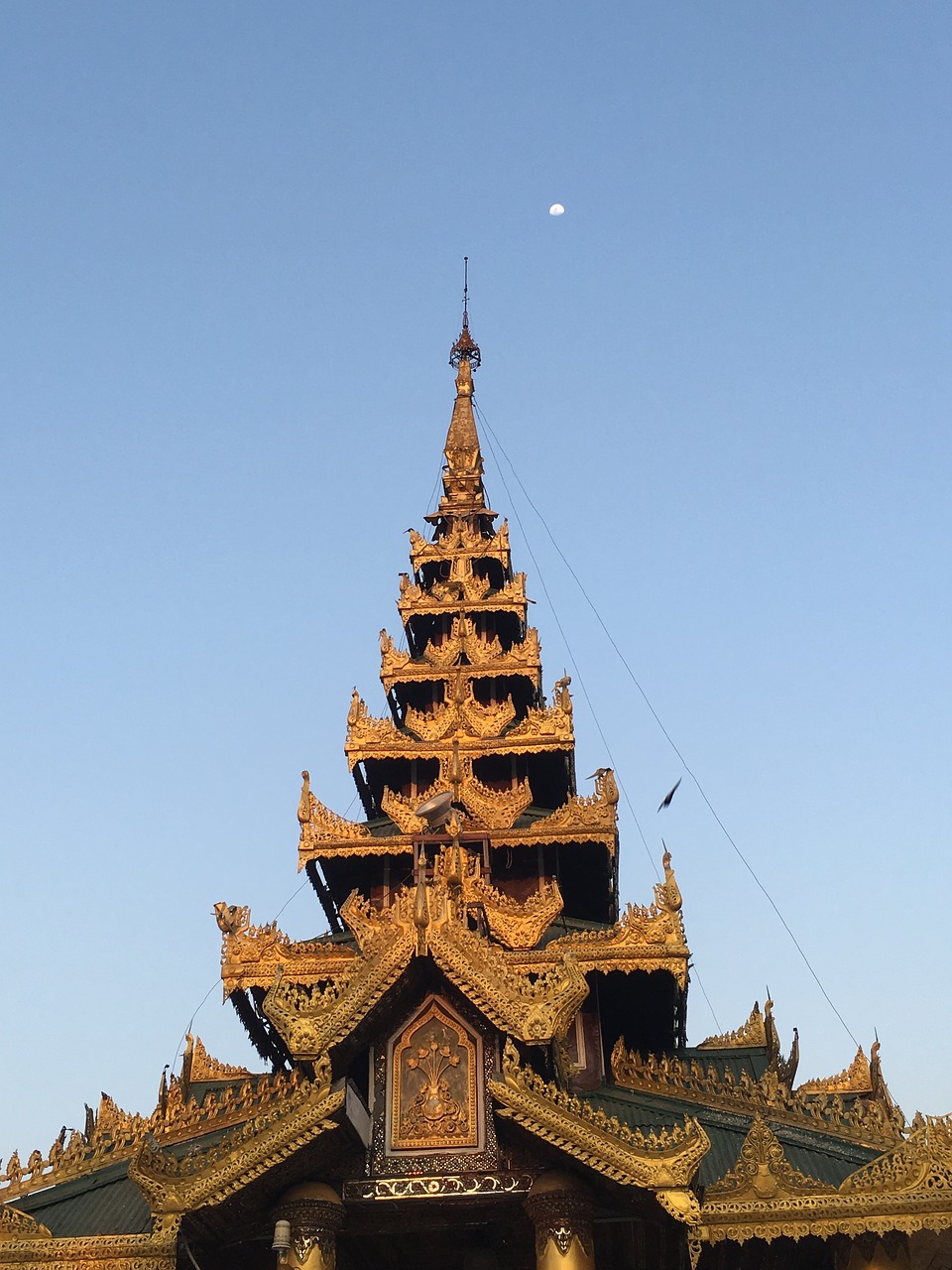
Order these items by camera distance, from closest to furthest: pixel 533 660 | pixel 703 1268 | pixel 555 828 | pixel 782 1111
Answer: pixel 703 1268 → pixel 782 1111 → pixel 555 828 → pixel 533 660

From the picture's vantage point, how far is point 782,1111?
18.1m

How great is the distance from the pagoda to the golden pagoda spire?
1333cm

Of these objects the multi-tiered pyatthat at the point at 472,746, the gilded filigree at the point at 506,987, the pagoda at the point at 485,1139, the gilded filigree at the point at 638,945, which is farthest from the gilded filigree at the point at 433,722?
the gilded filigree at the point at 506,987

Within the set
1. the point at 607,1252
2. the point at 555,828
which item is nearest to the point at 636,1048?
the point at 555,828

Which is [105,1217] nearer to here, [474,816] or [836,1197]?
[836,1197]

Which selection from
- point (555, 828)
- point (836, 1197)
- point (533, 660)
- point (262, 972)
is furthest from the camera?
point (533, 660)

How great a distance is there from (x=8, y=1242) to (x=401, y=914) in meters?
5.85

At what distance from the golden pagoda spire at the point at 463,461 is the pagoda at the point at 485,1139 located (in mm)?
13331

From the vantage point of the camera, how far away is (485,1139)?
15523mm

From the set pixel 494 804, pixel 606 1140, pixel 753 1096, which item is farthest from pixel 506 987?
pixel 494 804

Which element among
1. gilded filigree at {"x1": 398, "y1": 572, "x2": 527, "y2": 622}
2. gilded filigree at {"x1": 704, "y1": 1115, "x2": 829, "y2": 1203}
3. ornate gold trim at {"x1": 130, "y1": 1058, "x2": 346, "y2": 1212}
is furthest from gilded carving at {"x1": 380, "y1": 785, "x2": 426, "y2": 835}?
gilded filigree at {"x1": 704, "y1": 1115, "x2": 829, "y2": 1203}

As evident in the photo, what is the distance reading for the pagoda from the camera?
48.1 feet

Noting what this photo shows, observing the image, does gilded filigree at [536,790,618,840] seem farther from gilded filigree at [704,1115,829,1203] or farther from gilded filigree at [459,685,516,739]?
gilded filigree at [704,1115,829,1203]

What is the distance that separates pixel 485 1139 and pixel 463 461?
22444 millimetres
